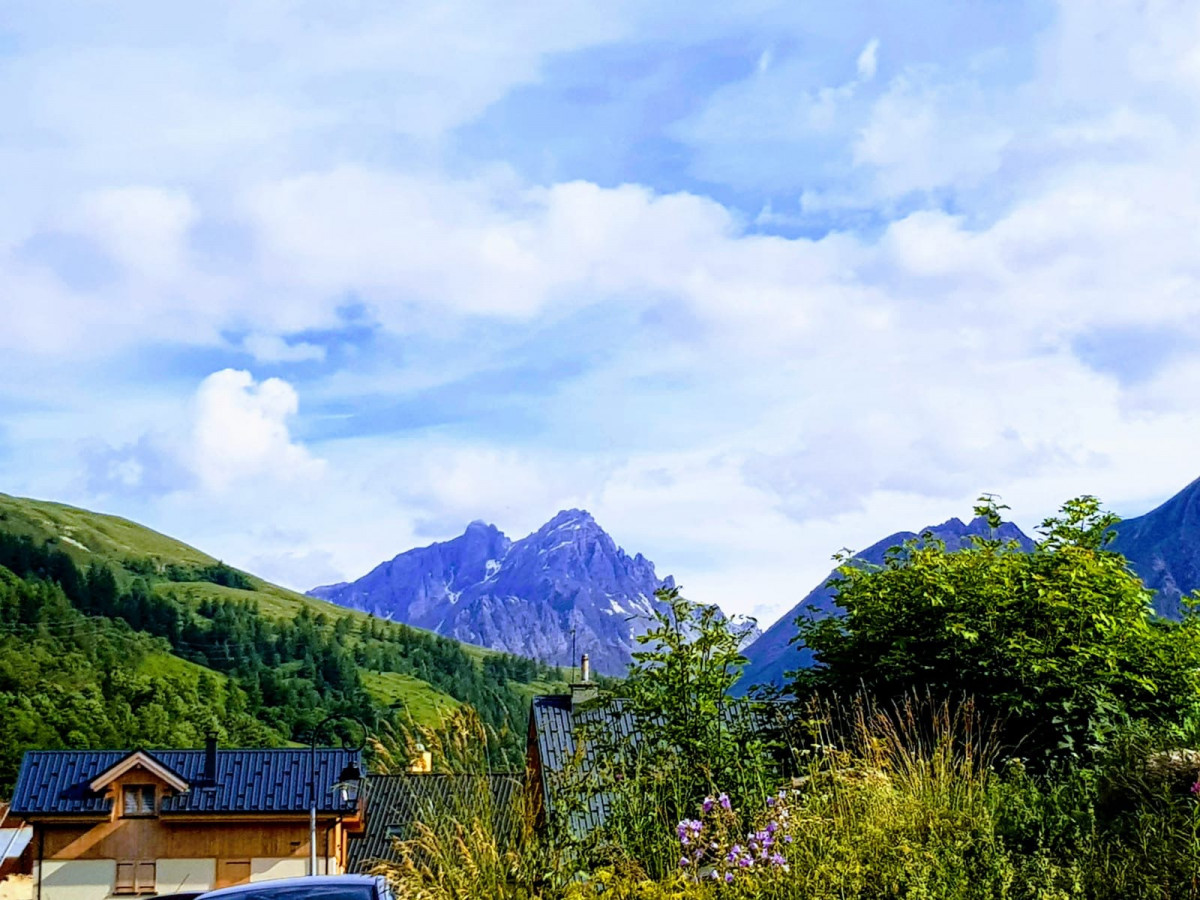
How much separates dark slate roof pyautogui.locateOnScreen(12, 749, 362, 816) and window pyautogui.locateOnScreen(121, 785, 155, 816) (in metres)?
0.57

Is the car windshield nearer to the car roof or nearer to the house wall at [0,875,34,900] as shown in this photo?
the car roof

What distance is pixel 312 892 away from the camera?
7.47 metres

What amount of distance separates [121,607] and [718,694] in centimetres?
18978

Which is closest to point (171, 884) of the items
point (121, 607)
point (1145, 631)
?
point (1145, 631)

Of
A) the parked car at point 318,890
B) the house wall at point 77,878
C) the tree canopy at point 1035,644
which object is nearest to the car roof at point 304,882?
the parked car at point 318,890

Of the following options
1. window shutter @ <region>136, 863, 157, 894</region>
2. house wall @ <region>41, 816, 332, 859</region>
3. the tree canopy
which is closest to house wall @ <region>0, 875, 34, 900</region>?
house wall @ <region>41, 816, 332, 859</region>

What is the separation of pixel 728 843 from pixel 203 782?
4487 cm

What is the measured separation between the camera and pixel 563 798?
845 centimetres

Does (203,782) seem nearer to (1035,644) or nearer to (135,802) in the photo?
(135,802)

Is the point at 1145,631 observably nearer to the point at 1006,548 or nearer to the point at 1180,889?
the point at 1006,548

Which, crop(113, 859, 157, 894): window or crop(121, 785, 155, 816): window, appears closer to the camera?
crop(113, 859, 157, 894): window

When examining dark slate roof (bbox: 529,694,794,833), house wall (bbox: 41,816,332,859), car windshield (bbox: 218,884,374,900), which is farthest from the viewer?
house wall (bbox: 41,816,332,859)

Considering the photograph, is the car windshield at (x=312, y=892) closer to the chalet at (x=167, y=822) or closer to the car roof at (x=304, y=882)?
the car roof at (x=304, y=882)

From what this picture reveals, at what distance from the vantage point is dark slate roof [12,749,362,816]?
47.8m
